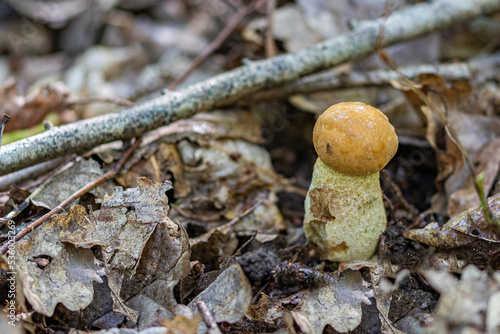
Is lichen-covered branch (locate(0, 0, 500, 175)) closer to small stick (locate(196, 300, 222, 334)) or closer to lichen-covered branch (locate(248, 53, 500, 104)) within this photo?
lichen-covered branch (locate(248, 53, 500, 104))

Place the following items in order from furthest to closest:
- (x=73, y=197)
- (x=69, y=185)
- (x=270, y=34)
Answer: (x=270, y=34), (x=69, y=185), (x=73, y=197)

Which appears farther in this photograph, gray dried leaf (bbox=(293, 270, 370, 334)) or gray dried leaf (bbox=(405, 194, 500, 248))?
gray dried leaf (bbox=(405, 194, 500, 248))

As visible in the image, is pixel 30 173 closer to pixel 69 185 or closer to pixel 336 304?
pixel 69 185

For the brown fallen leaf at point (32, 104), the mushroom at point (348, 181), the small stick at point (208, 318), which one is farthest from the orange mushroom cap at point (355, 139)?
the brown fallen leaf at point (32, 104)

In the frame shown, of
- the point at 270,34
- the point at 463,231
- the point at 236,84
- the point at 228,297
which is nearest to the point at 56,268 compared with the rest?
the point at 228,297

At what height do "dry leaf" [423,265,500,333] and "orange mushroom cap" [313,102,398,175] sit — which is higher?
"orange mushroom cap" [313,102,398,175]

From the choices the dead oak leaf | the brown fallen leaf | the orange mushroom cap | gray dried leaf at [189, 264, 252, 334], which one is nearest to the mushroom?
the orange mushroom cap
